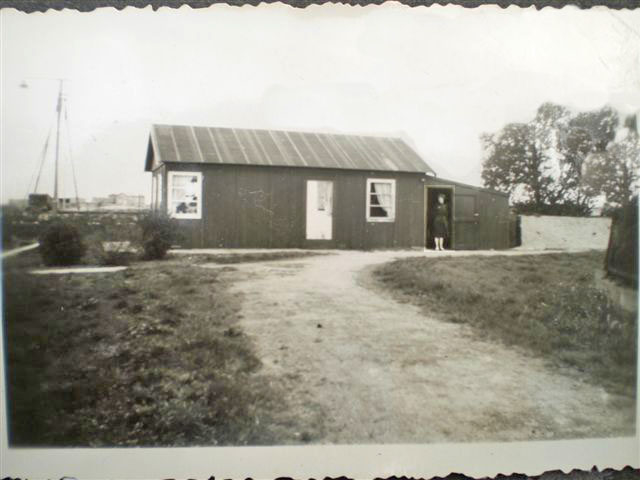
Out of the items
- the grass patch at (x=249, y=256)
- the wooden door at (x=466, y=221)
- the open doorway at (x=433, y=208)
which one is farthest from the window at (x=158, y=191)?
the wooden door at (x=466, y=221)

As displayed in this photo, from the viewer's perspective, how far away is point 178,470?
67.9 inches

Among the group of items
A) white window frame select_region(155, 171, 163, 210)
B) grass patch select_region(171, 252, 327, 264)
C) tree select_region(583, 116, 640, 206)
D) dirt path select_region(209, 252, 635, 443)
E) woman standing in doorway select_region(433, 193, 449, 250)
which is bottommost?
dirt path select_region(209, 252, 635, 443)

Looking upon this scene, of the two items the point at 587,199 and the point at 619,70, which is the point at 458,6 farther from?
the point at 587,199

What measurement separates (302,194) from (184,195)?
56 cm

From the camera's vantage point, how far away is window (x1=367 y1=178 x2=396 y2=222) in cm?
235

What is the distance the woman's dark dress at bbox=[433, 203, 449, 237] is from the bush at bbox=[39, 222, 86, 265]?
1680 mm

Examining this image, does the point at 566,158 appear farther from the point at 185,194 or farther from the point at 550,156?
the point at 185,194

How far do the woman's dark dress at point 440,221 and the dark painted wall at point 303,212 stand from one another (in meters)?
0.06

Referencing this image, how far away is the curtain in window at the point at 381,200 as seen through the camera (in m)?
2.35

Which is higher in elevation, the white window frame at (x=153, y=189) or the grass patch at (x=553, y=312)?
the white window frame at (x=153, y=189)

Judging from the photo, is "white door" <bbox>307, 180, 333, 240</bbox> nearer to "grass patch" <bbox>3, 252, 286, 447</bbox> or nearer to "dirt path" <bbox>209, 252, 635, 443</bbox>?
"dirt path" <bbox>209, 252, 635, 443</bbox>

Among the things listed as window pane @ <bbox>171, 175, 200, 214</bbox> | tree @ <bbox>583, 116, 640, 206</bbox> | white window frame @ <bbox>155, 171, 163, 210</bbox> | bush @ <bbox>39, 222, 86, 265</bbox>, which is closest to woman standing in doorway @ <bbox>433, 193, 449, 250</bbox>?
tree @ <bbox>583, 116, 640, 206</bbox>

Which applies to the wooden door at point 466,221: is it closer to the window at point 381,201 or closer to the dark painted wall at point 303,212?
the dark painted wall at point 303,212

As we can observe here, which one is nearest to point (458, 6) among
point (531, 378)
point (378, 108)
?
point (378, 108)
